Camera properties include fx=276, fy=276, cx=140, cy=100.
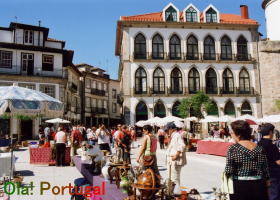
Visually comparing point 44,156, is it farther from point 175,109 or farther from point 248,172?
point 175,109

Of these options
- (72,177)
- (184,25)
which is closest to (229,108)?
(184,25)

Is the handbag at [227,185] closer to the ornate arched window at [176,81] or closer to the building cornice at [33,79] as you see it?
the building cornice at [33,79]

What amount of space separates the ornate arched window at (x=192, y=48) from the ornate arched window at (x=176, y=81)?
7.99 ft

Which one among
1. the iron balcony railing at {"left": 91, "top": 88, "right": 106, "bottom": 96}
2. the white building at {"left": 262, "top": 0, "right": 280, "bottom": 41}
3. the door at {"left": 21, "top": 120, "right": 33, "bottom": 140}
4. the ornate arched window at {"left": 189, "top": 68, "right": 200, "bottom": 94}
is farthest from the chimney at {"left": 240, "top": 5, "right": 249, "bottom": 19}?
the white building at {"left": 262, "top": 0, "right": 280, "bottom": 41}

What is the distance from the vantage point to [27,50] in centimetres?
3130

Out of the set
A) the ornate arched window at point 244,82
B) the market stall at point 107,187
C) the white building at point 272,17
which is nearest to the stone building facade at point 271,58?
the white building at point 272,17

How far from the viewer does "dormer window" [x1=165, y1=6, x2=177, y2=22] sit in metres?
35.0

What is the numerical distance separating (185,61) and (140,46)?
232 inches

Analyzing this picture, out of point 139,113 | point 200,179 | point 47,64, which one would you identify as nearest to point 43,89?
point 47,64

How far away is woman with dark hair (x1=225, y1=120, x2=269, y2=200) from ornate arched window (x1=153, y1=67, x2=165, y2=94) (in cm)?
3045

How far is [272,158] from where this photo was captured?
181 inches

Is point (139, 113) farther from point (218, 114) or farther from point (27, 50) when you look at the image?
point (27, 50)

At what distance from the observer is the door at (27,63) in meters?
31.1

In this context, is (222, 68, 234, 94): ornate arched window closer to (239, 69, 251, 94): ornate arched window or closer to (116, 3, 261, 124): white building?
(116, 3, 261, 124): white building
